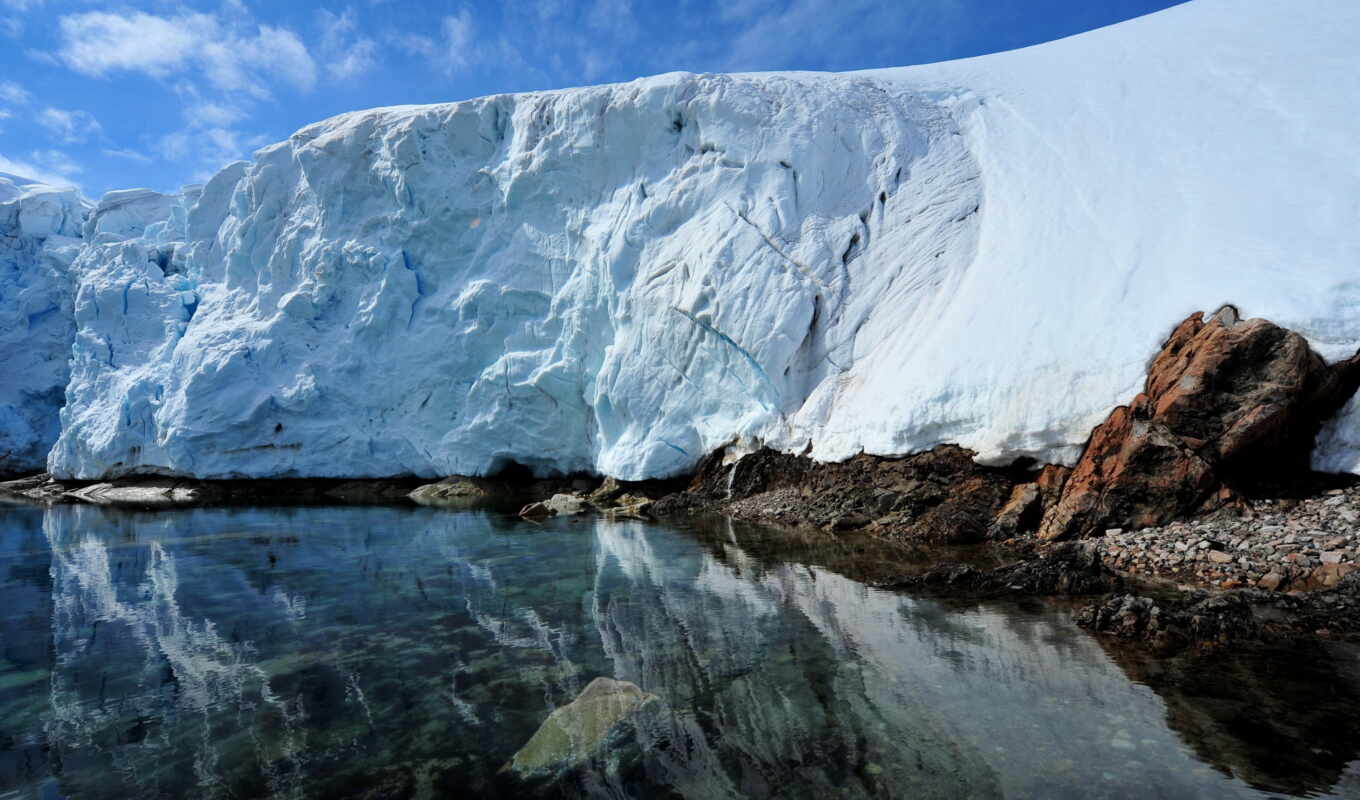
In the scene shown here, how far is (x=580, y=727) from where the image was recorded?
3789 mm

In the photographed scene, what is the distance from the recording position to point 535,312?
65.3ft

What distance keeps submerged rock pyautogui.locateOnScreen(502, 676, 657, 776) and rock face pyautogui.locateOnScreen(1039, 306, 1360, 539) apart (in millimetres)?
5767

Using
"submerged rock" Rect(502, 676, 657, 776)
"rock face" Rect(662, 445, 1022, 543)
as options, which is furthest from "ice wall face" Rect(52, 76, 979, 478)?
"submerged rock" Rect(502, 676, 657, 776)

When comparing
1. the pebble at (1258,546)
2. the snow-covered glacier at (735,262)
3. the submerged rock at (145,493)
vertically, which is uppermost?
the snow-covered glacier at (735,262)

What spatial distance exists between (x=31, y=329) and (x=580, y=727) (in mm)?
36377

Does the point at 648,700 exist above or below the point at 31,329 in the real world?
below

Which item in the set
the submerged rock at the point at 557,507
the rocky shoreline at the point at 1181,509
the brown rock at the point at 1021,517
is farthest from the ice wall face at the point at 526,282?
the brown rock at the point at 1021,517

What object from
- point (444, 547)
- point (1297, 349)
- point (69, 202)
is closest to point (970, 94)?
point (1297, 349)

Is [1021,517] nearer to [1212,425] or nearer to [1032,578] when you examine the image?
[1212,425]

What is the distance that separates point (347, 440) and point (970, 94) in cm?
1940

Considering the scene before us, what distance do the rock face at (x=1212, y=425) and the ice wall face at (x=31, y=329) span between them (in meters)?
36.7

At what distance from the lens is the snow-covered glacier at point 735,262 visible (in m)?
9.12

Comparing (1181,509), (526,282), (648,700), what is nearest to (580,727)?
(648,700)

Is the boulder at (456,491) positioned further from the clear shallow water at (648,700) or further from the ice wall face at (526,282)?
the clear shallow water at (648,700)
